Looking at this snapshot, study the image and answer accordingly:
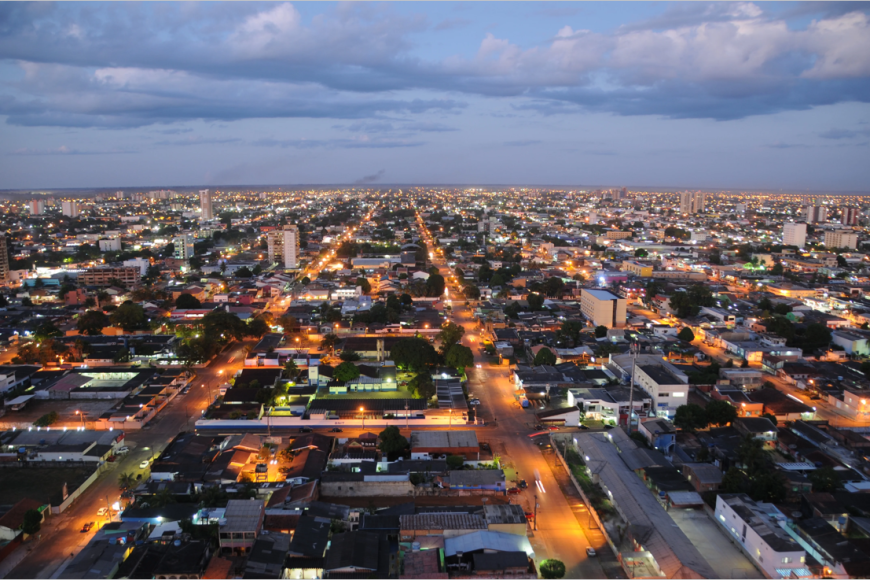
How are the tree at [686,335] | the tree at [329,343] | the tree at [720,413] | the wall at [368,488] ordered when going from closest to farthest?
1. the wall at [368,488]
2. the tree at [720,413]
3. the tree at [329,343]
4. the tree at [686,335]

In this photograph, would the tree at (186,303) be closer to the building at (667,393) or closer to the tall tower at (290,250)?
the tall tower at (290,250)

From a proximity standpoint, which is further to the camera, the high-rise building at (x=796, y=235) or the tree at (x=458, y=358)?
the high-rise building at (x=796, y=235)

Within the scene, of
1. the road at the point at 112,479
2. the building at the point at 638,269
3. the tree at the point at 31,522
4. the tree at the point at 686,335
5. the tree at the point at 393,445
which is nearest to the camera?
the road at the point at 112,479

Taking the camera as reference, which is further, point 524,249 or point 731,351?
point 524,249

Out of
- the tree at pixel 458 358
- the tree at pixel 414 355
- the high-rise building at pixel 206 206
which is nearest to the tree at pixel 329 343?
the tree at pixel 414 355

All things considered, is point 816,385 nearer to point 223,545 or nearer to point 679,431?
point 679,431

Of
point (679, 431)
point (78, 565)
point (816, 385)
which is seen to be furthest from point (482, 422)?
point (816, 385)

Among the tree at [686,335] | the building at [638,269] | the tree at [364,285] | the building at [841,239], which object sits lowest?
the tree at [686,335]

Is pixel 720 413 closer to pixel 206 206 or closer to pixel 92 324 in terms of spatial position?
pixel 92 324
